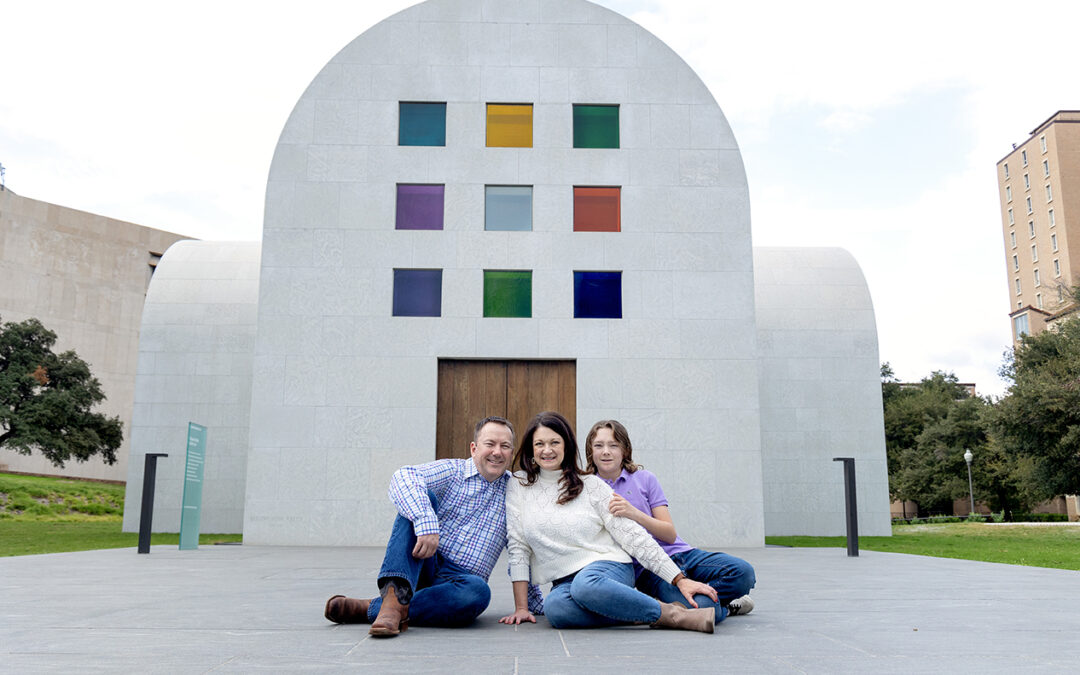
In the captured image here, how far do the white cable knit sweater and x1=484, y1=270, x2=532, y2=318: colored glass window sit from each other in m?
11.6

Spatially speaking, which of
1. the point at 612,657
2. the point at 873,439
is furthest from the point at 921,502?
the point at 612,657

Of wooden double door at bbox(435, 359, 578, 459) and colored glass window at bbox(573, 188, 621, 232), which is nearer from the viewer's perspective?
wooden double door at bbox(435, 359, 578, 459)

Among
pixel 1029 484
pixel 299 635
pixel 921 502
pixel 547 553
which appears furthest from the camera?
pixel 921 502

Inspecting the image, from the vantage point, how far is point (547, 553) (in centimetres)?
530

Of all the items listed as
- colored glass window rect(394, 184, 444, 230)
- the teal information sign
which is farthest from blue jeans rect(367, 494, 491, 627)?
colored glass window rect(394, 184, 444, 230)

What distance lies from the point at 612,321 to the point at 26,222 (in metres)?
54.8

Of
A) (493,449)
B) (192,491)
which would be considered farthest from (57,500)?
(493,449)

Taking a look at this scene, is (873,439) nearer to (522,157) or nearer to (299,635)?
(522,157)

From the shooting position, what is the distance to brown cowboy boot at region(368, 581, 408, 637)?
4578mm

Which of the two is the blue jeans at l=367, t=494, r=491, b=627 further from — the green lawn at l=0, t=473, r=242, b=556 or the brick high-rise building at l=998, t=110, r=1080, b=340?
the brick high-rise building at l=998, t=110, r=1080, b=340

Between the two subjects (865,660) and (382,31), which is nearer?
(865,660)

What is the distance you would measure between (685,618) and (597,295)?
12239mm

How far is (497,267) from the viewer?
17000 millimetres

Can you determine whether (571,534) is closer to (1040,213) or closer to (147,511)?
(147,511)
